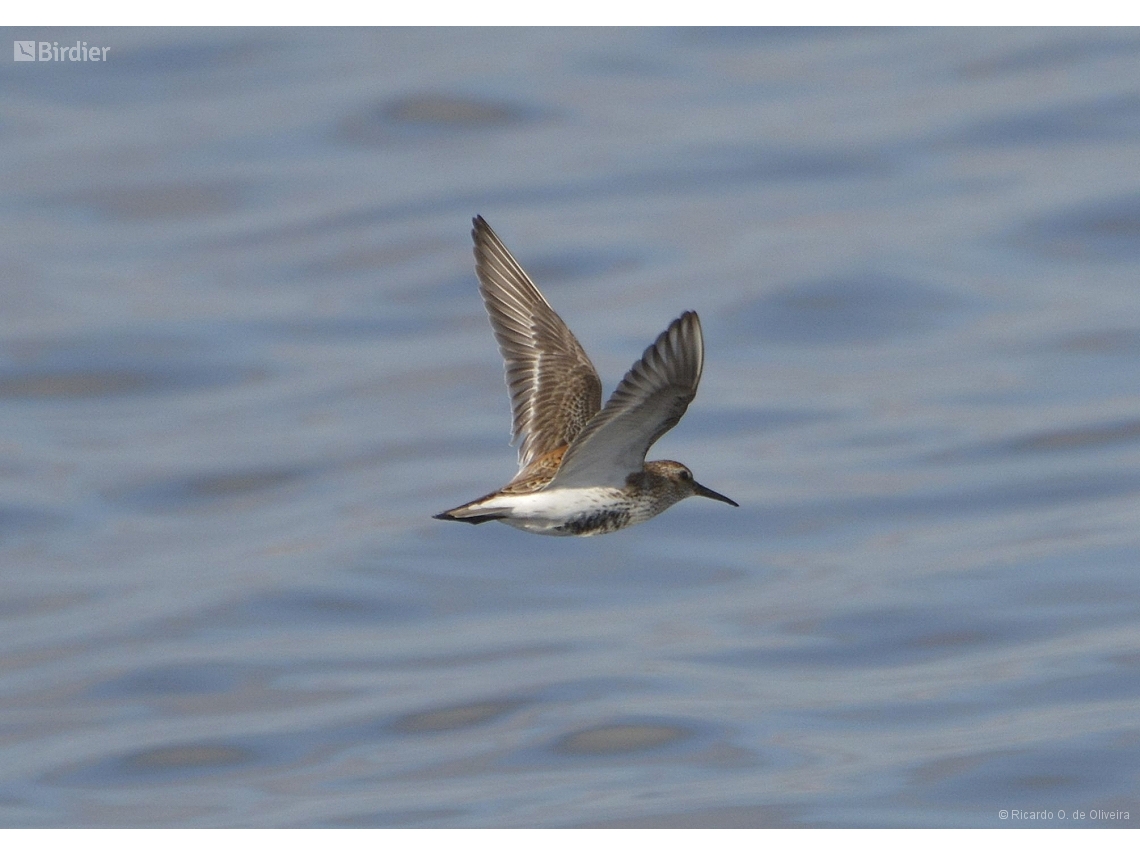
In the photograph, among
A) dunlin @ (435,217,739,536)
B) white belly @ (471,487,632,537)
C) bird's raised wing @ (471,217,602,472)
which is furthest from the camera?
bird's raised wing @ (471,217,602,472)

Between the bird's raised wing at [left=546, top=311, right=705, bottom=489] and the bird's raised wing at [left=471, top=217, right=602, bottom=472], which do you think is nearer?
the bird's raised wing at [left=546, top=311, right=705, bottom=489]

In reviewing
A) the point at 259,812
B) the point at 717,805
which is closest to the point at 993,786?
the point at 717,805

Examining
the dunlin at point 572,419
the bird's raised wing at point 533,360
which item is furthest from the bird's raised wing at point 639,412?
the bird's raised wing at point 533,360

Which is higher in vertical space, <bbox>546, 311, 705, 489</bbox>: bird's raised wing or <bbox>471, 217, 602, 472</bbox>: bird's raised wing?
<bbox>471, 217, 602, 472</bbox>: bird's raised wing

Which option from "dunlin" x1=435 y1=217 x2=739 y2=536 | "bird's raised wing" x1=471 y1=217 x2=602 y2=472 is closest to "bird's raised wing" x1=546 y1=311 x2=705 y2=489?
"dunlin" x1=435 y1=217 x2=739 y2=536

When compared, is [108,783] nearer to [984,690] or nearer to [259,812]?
[259,812]

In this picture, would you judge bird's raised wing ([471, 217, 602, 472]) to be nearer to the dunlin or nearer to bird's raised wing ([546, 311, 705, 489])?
the dunlin

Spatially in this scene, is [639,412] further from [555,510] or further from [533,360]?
[533,360]

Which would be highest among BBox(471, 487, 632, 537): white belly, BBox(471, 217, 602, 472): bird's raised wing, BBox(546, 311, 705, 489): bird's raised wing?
BBox(471, 217, 602, 472): bird's raised wing
